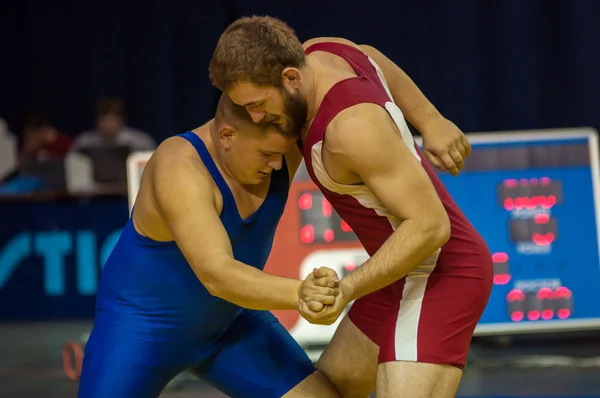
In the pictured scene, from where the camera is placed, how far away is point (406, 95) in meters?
3.03

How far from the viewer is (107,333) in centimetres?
288

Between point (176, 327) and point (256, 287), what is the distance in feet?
1.47

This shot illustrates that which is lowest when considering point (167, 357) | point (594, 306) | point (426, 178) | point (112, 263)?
point (594, 306)

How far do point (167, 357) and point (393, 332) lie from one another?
668 mm

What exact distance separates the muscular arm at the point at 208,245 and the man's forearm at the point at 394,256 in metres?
0.16

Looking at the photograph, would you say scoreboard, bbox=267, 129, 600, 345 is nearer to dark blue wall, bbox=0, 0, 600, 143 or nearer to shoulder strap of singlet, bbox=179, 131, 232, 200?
shoulder strap of singlet, bbox=179, 131, 232, 200

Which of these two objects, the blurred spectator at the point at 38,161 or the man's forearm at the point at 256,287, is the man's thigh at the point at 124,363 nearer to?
the man's forearm at the point at 256,287

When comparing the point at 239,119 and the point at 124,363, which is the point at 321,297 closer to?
the point at 239,119

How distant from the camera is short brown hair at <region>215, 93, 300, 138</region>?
8.59 feet

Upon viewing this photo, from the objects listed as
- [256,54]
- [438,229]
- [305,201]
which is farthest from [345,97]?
[305,201]

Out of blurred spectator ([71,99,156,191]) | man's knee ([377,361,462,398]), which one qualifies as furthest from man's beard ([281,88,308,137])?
blurred spectator ([71,99,156,191])

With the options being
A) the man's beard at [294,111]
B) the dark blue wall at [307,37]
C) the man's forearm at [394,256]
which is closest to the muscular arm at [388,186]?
the man's forearm at [394,256]

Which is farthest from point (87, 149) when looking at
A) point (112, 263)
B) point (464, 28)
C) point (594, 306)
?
point (112, 263)

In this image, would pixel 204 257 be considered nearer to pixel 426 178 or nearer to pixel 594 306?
pixel 426 178
